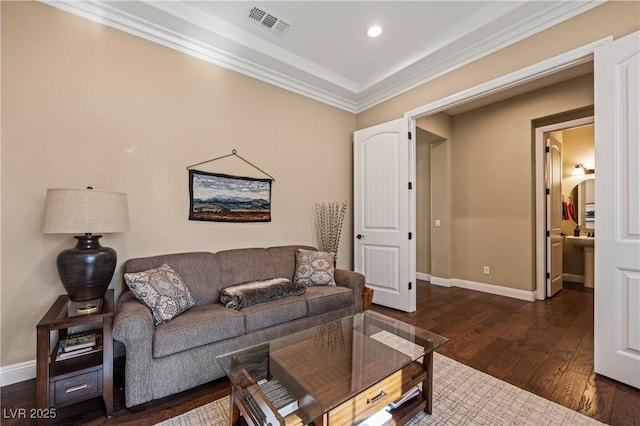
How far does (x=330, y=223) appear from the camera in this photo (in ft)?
12.7

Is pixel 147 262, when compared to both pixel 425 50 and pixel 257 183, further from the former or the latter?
pixel 425 50

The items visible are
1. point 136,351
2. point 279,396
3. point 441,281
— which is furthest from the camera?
point 441,281

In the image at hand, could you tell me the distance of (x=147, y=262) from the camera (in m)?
2.33

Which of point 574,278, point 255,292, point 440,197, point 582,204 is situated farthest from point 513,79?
point 574,278

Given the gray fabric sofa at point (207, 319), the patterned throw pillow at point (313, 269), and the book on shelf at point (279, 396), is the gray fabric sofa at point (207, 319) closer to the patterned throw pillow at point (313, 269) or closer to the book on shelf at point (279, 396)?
the patterned throw pillow at point (313, 269)

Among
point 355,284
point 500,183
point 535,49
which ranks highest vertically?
point 535,49

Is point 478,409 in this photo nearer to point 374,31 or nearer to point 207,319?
point 207,319

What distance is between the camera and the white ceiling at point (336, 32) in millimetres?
2336

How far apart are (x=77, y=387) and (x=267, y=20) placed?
10.3ft

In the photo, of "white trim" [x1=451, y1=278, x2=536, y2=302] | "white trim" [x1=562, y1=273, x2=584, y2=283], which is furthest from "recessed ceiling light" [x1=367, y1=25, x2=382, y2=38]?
"white trim" [x1=562, y1=273, x2=584, y2=283]

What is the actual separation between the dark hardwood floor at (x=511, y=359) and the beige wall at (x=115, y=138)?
0.83m

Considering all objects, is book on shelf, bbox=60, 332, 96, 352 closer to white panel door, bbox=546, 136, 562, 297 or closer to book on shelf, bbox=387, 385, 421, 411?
book on shelf, bbox=387, 385, 421, 411

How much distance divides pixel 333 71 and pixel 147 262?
9.86ft

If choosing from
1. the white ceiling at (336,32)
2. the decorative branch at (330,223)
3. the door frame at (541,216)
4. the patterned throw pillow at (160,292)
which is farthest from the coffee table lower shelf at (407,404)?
the door frame at (541,216)
